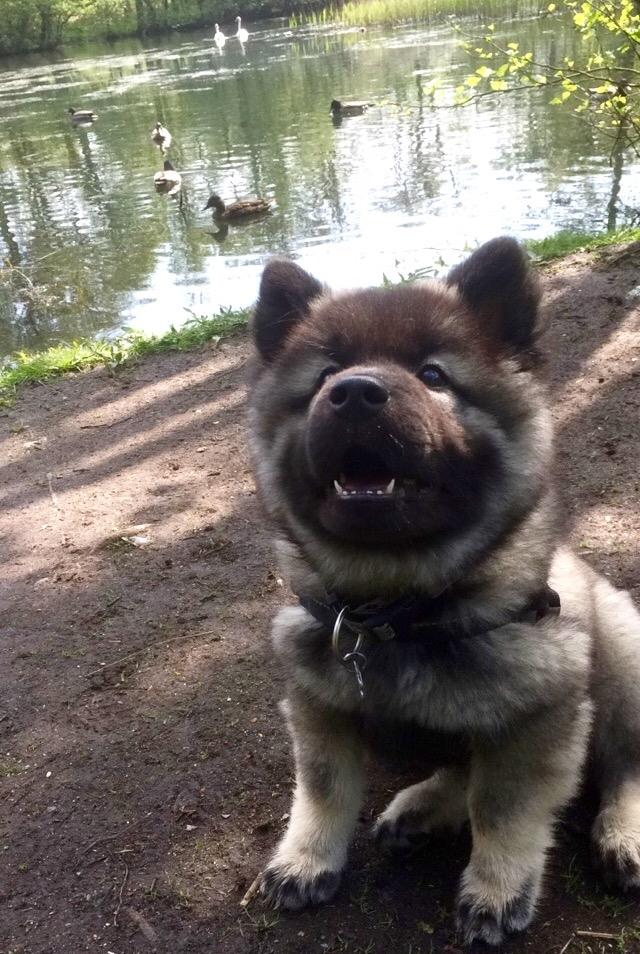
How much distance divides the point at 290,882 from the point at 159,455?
3680 mm

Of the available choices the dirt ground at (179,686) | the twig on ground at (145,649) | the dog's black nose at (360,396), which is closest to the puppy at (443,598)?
the dog's black nose at (360,396)

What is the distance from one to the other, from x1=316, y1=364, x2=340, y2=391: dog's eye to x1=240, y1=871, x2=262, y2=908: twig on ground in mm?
1563

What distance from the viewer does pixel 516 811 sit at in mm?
2301

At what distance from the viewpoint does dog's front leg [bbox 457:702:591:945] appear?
7.43ft

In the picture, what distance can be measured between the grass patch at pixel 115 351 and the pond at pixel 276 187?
1.18 metres

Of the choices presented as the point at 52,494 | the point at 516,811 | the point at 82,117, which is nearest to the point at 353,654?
the point at 516,811

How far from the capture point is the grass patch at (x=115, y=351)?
7508mm

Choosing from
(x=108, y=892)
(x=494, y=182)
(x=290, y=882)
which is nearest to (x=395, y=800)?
(x=290, y=882)

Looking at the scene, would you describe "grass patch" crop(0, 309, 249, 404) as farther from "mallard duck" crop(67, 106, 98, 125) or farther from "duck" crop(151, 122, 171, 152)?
"mallard duck" crop(67, 106, 98, 125)

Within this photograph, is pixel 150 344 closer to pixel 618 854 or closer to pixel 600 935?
pixel 618 854

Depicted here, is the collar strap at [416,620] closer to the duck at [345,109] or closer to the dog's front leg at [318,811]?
the dog's front leg at [318,811]

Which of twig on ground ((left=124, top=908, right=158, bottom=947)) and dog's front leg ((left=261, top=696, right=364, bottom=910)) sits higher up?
dog's front leg ((left=261, top=696, right=364, bottom=910))

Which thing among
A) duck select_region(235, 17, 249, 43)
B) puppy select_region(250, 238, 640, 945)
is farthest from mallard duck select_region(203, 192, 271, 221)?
duck select_region(235, 17, 249, 43)

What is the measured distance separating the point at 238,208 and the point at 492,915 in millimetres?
11442
